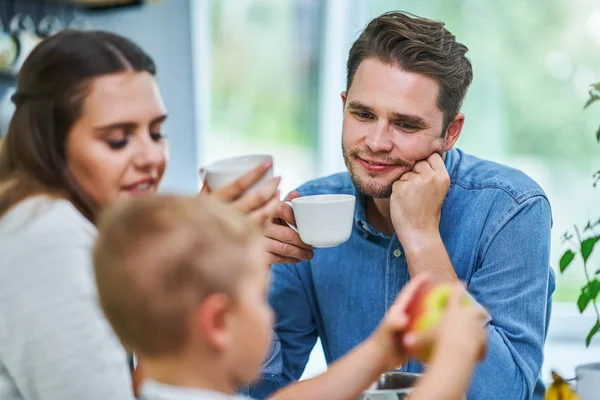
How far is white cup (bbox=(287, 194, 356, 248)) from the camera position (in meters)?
1.38

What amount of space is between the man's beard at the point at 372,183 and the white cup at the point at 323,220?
20 centimetres

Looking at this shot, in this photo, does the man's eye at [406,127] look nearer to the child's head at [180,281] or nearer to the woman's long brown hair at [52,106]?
the woman's long brown hair at [52,106]

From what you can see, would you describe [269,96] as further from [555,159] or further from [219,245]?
[219,245]

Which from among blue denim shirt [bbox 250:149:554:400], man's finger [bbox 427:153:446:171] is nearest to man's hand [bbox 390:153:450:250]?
man's finger [bbox 427:153:446:171]

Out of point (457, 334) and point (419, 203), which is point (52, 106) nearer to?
point (457, 334)

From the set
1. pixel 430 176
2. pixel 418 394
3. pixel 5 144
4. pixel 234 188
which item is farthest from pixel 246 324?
pixel 430 176

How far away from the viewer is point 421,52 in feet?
5.25

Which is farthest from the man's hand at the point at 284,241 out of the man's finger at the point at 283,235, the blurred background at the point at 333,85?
the blurred background at the point at 333,85

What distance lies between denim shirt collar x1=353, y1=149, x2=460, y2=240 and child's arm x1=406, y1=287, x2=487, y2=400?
80cm

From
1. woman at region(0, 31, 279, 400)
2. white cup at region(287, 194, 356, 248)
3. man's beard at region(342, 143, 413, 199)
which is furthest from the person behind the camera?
man's beard at region(342, 143, 413, 199)

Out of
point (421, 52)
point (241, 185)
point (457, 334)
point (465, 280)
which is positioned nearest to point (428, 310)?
point (457, 334)

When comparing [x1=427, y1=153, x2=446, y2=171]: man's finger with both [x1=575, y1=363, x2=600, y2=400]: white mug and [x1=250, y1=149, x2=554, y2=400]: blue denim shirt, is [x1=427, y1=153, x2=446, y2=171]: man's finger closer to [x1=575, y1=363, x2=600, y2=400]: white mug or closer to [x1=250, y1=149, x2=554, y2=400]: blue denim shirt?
[x1=250, y1=149, x2=554, y2=400]: blue denim shirt

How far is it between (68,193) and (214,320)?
1.22 feet

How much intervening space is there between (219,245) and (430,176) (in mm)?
806
